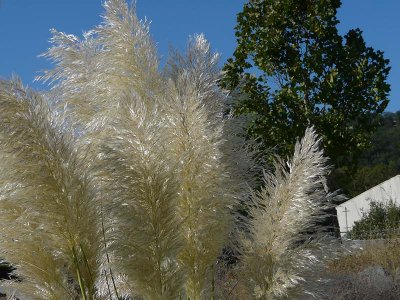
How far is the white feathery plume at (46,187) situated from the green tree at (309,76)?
1098 centimetres

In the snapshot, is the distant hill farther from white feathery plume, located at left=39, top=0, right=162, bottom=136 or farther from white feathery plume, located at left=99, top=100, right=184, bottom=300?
white feathery plume, located at left=99, top=100, right=184, bottom=300

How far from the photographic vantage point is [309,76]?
14.1 metres

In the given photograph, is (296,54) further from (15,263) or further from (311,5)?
(15,263)

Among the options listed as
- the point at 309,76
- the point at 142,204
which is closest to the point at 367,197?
the point at 309,76

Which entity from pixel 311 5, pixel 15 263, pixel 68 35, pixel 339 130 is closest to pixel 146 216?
pixel 15 263

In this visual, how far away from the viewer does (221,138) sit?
285 centimetres

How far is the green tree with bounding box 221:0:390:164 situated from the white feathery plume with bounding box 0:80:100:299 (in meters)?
11.0

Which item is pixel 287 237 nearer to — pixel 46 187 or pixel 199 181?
pixel 199 181

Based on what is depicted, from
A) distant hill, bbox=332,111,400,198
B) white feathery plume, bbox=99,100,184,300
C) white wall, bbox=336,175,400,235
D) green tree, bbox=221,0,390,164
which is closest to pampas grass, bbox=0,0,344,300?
white feathery plume, bbox=99,100,184,300

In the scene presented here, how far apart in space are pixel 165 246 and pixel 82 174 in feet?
1.18

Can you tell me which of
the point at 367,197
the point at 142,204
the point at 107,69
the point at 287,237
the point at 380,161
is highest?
the point at 380,161

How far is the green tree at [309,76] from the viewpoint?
45.1 feet

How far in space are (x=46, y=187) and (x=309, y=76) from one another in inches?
471

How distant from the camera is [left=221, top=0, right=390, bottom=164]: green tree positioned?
542 inches
